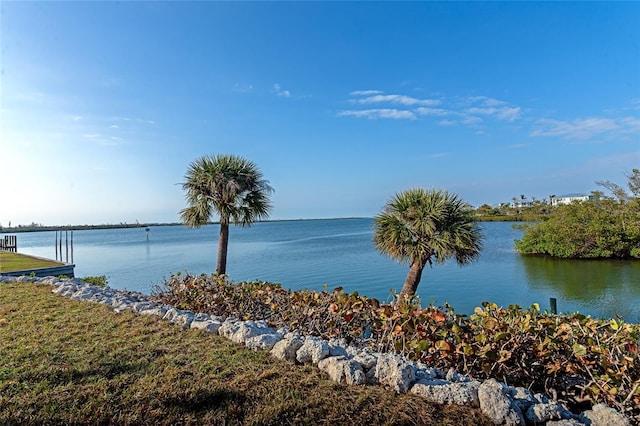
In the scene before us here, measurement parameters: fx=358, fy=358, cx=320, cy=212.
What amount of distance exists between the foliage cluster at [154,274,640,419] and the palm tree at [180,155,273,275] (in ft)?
18.8

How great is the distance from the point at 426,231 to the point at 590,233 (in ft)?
70.2

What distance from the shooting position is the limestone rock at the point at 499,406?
248cm

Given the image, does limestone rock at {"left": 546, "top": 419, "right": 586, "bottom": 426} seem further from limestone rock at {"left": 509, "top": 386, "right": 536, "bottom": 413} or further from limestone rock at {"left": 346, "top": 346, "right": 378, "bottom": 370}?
limestone rock at {"left": 346, "top": 346, "right": 378, "bottom": 370}

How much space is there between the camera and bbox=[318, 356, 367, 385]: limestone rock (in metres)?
3.08

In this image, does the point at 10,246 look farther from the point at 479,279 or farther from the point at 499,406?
the point at 499,406

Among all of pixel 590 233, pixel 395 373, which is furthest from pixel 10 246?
pixel 590 233

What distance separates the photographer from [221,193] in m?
9.99

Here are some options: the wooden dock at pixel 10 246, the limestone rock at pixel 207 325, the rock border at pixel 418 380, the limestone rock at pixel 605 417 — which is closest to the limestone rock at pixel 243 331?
the rock border at pixel 418 380

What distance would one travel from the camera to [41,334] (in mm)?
4801

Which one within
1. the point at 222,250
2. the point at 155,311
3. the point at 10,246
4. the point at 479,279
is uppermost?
the point at 222,250

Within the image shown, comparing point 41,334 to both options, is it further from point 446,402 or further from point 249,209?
point 249,209

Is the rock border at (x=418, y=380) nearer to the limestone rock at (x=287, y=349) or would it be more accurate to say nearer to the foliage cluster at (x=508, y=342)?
the limestone rock at (x=287, y=349)

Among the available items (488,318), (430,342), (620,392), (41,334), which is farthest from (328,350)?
(41,334)

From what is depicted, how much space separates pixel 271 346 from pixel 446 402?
6.24ft
